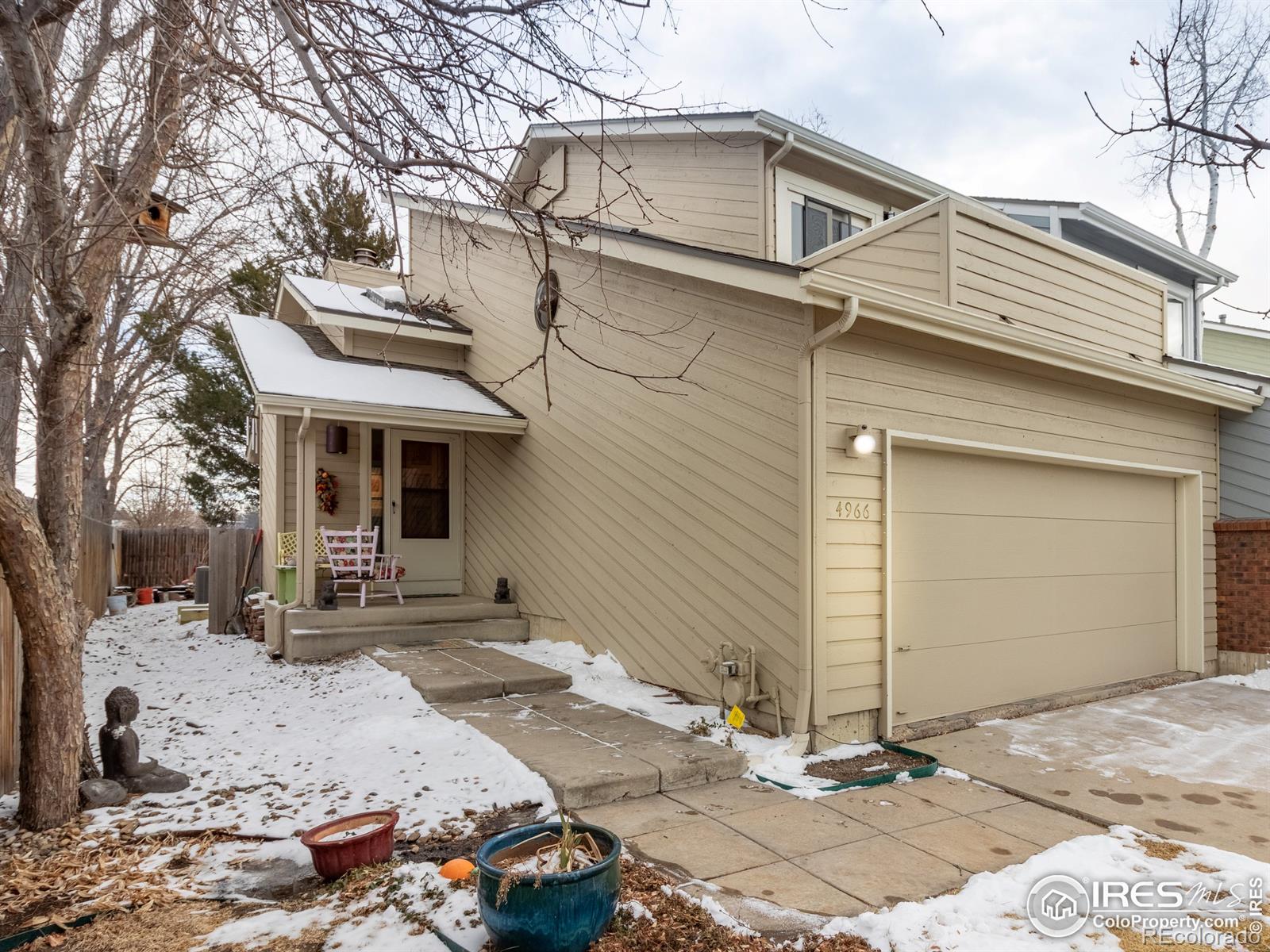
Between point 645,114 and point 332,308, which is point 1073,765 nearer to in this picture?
point 645,114

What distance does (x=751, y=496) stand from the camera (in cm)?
532

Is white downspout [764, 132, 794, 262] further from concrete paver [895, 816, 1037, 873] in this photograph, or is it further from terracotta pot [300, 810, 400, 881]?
terracotta pot [300, 810, 400, 881]

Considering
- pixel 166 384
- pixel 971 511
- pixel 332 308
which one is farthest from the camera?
pixel 166 384

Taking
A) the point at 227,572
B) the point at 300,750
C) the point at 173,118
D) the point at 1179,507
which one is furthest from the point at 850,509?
the point at 227,572

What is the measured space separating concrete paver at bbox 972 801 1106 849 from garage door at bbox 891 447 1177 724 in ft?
4.17

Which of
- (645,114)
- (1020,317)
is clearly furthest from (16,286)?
(1020,317)

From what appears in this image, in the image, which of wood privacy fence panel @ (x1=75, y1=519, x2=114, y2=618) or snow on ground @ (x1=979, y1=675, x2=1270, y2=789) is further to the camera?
wood privacy fence panel @ (x1=75, y1=519, x2=114, y2=618)

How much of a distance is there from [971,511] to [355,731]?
4.77m

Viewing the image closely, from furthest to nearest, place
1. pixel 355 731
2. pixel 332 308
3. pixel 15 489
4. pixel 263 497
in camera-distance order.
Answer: pixel 263 497, pixel 332 308, pixel 355 731, pixel 15 489

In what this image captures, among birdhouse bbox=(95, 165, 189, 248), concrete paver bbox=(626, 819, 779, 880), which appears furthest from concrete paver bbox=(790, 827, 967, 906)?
birdhouse bbox=(95, 165, 189, 248)

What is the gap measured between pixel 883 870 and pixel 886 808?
809mm

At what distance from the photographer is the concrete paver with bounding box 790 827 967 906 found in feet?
10.2

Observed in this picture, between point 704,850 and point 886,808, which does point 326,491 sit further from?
point 886,808

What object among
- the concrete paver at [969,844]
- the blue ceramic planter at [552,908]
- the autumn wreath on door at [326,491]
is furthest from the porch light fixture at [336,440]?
the concrete paver at [969,844]
